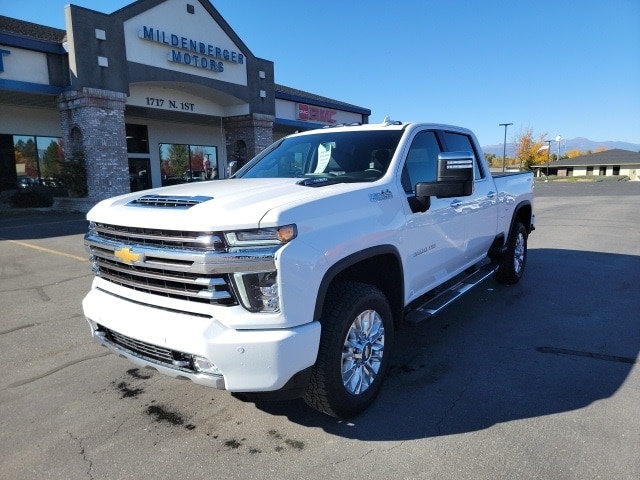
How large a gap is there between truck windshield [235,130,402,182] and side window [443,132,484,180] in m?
1.04

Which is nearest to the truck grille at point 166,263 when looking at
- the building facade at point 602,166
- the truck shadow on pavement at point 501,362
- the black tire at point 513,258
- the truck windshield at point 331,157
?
the truck shadow on pavement at point 501,362

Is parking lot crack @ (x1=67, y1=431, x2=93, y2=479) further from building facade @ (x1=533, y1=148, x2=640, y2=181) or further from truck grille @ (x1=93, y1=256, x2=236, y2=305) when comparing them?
building facade @ (x1=533, y1=148, x2=640, y2=181)

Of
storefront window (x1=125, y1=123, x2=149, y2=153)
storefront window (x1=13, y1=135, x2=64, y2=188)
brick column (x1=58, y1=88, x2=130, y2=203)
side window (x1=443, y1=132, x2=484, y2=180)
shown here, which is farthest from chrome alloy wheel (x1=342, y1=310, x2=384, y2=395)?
storefront window (x1=125, y1=123, x2=149, y2=153)

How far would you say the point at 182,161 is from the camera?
2514cm

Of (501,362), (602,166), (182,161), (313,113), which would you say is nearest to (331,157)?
(501,362)

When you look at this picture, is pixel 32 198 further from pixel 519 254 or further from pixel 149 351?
pixel 149 351

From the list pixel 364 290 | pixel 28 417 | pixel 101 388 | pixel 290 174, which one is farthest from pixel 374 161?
pixel 28 417

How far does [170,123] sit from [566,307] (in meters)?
23.1

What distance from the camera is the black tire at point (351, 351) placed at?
270cm

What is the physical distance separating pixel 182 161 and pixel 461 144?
22.3 m

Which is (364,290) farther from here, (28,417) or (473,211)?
(28,417)

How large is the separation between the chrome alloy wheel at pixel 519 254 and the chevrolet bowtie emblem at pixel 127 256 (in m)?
4.95

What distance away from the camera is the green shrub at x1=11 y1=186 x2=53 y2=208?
17609 millimetres

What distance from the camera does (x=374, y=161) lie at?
146 inches
